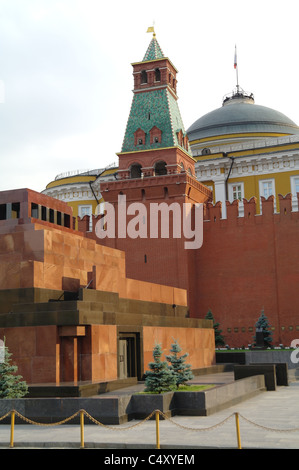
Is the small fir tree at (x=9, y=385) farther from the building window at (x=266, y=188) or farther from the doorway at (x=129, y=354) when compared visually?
the building window at (x=266, y=188)

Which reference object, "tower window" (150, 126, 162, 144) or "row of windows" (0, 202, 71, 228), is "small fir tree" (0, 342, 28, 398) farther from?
"tower window" (150, 126, 162, 144)

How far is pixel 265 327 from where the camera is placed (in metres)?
26.4

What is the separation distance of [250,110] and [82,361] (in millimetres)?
33476

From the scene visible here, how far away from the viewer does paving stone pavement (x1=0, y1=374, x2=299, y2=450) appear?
935cm

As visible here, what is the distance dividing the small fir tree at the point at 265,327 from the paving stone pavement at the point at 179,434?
13.2 metres

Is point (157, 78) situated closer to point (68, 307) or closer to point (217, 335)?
point (217, 335)

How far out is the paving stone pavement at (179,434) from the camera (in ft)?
30.7

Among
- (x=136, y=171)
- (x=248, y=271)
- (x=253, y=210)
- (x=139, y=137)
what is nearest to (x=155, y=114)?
(x=139, y=137)

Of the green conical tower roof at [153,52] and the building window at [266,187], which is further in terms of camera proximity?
the building window at [266,187]

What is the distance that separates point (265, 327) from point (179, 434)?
16.8 meters

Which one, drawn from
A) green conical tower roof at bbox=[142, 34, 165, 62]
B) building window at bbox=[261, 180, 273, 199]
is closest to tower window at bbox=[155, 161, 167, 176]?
green conical tower roof at bbox=[142, 34, 165, 62]

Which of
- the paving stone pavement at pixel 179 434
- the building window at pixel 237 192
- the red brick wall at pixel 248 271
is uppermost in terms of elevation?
the building window at pixel 237 192

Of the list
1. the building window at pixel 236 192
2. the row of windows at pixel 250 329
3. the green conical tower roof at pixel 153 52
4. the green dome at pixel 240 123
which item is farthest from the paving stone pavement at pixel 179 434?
the green dome at pixel 240 123

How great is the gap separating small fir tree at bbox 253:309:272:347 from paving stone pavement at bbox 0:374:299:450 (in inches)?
519
